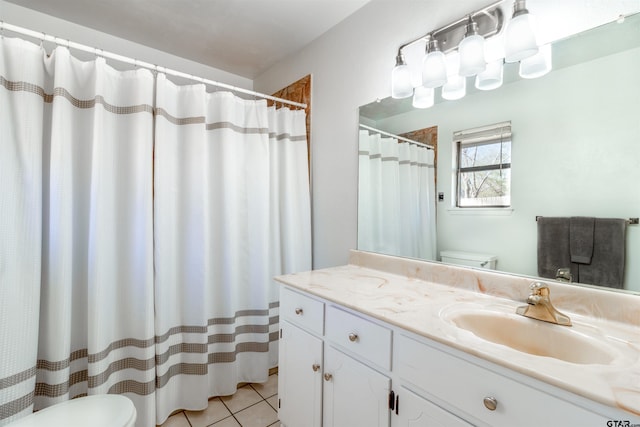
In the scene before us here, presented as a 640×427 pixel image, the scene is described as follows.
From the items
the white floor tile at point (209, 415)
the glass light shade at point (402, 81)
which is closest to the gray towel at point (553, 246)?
the glass light shade at point (402, 81)

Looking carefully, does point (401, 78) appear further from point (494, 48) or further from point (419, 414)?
point (419, 414)

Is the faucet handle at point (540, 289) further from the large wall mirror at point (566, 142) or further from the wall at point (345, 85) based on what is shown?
the wall at point (345, 85)

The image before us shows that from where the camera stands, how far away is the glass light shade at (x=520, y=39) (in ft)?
3.32

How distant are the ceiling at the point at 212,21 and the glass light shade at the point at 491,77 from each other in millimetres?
932

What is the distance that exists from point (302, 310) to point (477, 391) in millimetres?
746

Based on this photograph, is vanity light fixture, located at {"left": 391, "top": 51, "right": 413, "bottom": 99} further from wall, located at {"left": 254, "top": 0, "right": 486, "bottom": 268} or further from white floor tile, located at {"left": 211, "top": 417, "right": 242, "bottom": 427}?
white floor tile, located at {"left": 211, "top": 417, "right": 242, "bottom": 427}

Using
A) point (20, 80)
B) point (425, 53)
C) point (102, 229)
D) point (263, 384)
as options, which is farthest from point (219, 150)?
point (263, 384)

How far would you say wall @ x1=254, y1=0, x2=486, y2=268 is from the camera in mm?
1479

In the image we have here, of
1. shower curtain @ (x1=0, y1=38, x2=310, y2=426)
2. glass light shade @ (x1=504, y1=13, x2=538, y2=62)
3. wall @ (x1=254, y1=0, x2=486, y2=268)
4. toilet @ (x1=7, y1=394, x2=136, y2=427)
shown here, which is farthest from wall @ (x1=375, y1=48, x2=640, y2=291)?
toilet @ (x1=7, y1=394, x2=136, y2=427)

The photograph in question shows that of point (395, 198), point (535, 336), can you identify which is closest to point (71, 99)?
point (395, 198)

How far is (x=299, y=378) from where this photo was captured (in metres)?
1.27

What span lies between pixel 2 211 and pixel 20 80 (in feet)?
1.89

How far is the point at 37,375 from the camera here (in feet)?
4.18

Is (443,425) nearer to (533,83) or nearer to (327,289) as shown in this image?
(327,289)
